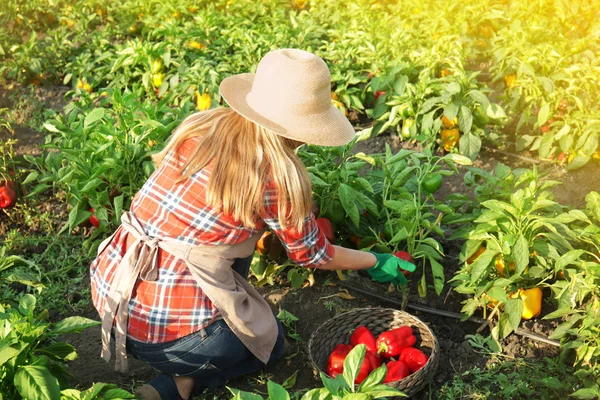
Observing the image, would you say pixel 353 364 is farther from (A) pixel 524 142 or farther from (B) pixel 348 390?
(A) pixel 524 142

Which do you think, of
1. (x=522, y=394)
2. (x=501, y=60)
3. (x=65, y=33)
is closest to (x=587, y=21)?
(x=501, y=60)

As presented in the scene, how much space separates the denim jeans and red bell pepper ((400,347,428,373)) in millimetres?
664

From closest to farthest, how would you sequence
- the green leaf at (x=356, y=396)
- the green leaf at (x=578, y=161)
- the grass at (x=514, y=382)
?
the green leaf at (x=356, y=396) → the grass at (x=514, y=382) → the green leaf at (x=578, y=161)

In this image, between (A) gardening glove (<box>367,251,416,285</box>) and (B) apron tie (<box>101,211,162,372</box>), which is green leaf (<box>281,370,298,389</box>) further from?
(B) apron tie (<box>101,211,162,372</box>)

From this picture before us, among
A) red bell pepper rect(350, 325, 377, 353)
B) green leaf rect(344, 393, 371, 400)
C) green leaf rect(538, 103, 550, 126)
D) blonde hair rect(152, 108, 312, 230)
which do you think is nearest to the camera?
green leaf rect(344, 393, 371, 400)

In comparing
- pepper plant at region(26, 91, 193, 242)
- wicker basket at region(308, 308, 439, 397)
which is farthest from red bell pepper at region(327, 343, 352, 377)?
pepper plant at region(26, 91, 193, 242)

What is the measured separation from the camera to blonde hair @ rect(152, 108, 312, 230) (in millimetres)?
2523

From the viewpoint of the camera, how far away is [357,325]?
330cm

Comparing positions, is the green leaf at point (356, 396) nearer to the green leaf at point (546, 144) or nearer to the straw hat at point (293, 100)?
the straw hat at point (293, 100)

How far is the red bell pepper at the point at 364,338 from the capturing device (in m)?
3.13

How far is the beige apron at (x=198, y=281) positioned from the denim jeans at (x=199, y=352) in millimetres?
46

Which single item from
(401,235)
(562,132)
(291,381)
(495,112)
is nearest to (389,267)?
(401,235)

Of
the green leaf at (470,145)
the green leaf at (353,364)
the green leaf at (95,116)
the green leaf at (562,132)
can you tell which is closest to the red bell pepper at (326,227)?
the green leaf at (95,116)

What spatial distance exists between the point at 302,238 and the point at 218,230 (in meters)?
0.32
